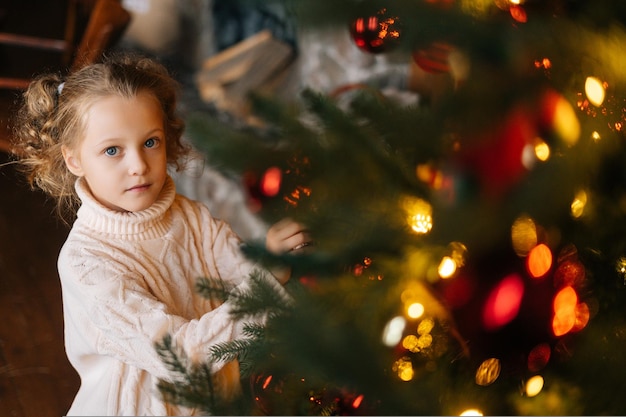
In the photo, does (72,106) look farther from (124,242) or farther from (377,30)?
(377,30)

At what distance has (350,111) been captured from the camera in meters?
0.98

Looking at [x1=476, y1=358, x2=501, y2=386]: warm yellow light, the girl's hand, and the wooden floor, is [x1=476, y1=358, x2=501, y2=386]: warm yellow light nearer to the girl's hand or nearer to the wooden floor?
the girl's hand

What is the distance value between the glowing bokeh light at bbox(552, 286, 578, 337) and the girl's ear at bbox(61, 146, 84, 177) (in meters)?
0.67

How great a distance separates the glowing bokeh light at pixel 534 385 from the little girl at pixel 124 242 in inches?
12.8

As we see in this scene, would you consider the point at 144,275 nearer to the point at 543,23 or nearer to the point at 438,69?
the point at 438,69

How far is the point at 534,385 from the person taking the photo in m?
0.92

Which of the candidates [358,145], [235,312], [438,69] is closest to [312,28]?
[358,145]

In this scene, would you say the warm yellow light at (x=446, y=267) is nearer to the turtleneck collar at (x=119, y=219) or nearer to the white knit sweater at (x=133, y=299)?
the white knit sweater at (x=133, y=299)

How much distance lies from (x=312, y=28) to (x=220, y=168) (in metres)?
0.19

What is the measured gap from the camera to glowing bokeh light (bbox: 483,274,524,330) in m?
0.88

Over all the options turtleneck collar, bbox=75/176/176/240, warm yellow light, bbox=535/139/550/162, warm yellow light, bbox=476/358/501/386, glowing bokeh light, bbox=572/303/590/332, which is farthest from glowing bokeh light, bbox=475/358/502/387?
turtleneck collar, bbox=75/176/176/240

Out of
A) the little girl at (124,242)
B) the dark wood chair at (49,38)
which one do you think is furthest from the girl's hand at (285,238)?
the dark wood chair at (49,38)

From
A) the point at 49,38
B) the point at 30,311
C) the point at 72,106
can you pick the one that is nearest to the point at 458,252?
the point at 72,106

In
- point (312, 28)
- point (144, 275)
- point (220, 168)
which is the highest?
point (312, 28)
